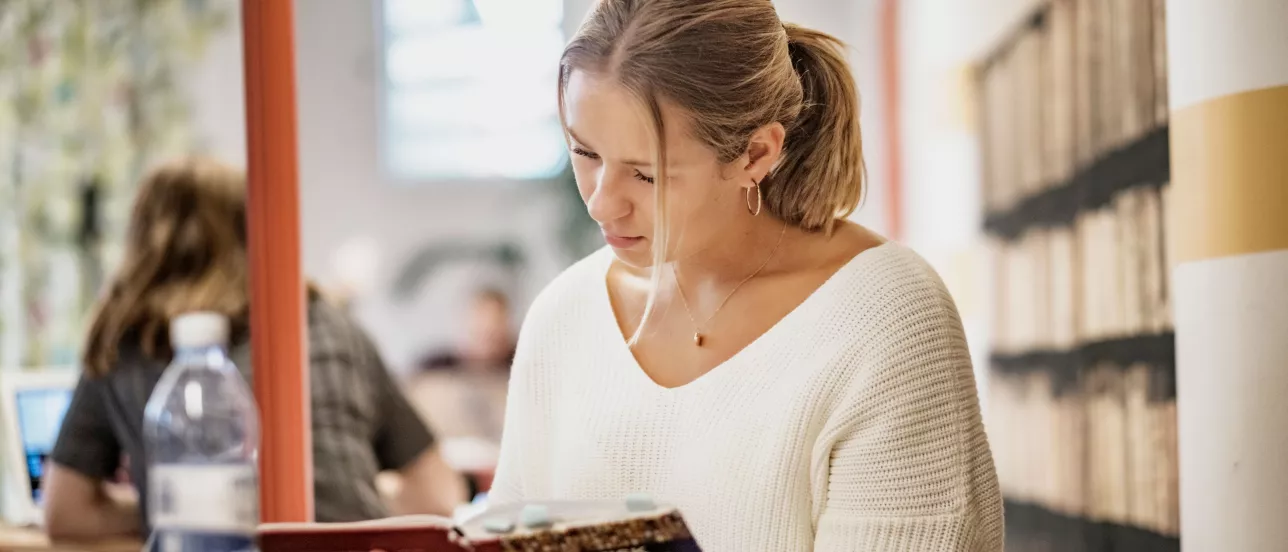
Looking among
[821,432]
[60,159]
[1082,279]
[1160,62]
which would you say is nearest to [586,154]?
[821,432]

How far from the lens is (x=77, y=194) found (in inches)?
121

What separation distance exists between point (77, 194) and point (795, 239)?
2.42m

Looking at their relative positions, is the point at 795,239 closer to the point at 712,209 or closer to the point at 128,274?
the point at 712,209

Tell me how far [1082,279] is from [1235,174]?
833mm

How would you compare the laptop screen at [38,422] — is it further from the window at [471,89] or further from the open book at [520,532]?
the window at [471,89]

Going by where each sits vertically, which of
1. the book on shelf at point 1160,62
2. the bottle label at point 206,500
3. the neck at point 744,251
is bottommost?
the bottle label at point 206,500

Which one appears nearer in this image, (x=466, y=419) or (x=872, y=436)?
(x=872, y=436)

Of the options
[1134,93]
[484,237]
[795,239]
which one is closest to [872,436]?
[795,239]

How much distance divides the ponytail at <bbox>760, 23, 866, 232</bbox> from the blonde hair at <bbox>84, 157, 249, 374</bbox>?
101 centimetres

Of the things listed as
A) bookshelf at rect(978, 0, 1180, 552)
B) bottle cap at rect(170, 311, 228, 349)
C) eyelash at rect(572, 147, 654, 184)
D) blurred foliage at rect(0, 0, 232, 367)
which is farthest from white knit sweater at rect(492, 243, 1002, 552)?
blurred foliage at rect(0, 0, 232, 367)

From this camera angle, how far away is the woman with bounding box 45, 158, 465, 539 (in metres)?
1.81

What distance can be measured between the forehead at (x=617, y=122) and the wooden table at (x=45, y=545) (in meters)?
0.57

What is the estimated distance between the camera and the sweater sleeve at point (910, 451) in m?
1.13

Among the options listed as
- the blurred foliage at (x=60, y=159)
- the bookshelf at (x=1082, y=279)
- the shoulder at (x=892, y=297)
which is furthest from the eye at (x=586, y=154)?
the blurred foliage at (x=60, y=159)
